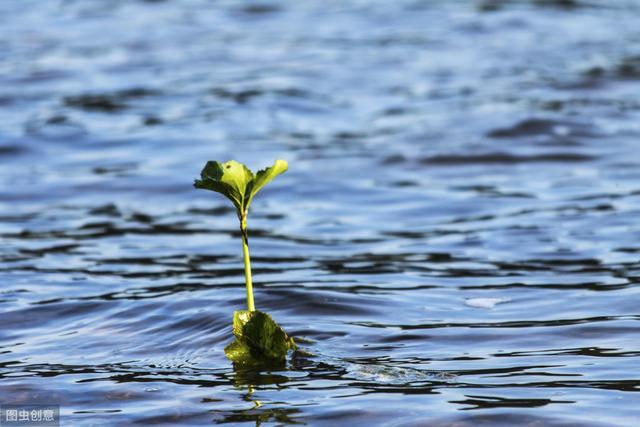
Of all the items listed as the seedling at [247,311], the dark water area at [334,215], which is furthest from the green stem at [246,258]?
the dark water area at [334,215]

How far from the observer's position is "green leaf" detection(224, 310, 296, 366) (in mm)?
2857

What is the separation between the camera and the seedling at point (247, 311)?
2.63m

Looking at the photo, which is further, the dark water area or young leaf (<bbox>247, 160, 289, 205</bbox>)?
the dark water area

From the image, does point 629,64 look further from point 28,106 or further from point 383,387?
point 383,387

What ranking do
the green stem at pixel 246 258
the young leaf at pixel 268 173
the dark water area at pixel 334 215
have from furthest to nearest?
the dark water area at pixel 334 215, the green stem at pixel 246 258, the young leaf at pixel 268 173

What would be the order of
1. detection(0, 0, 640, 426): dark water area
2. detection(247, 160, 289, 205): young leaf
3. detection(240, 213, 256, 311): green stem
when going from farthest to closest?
detection(0, 0, 640, 426): dark water area
detection(240, 213, 256, 311): green stem
detection(247, 160, 289, 205): young leaf

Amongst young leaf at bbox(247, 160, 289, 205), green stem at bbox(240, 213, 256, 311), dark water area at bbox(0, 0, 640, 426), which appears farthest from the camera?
dark water area at bbox(0, 0, 640, 426)

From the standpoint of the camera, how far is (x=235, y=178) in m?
2.64

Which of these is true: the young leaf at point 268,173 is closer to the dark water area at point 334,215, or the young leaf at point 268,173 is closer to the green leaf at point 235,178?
the green leaf at point 235,178

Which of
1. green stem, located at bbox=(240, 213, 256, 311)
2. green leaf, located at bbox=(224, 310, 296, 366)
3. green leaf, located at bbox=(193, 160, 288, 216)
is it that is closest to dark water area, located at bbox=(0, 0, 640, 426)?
green leaf, located at bbox=(224, 310, 296, 366)

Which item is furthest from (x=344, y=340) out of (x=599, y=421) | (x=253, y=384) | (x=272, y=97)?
(x=272, y=97)

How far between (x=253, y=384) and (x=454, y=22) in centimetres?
822

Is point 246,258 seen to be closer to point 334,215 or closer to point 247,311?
point 247,311

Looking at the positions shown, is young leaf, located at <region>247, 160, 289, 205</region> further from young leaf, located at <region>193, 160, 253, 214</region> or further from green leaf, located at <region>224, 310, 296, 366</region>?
green leaf, located at <region>224, 310, 296, 366</region>
